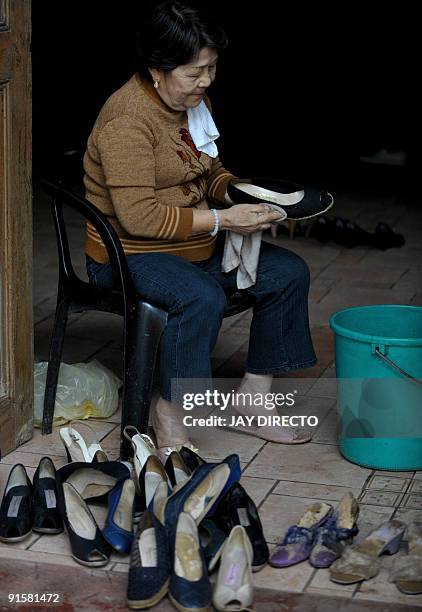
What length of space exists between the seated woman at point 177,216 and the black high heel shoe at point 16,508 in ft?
1.74

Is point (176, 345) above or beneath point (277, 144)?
above

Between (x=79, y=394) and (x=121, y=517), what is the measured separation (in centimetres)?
93

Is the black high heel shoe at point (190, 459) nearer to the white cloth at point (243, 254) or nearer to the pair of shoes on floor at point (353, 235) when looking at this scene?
the white cloth at point (243, 254)

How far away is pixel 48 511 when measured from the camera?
3176 mm

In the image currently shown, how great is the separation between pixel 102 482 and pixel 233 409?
74 centimetres

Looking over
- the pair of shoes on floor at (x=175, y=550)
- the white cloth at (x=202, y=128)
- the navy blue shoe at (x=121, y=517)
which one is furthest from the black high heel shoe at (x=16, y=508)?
the white cloth at (x=202, y=128)

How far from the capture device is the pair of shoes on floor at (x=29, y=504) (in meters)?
3.13

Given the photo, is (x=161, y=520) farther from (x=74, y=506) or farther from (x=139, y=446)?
(x=139, y=446)

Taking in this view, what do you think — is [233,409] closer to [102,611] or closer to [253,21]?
[102,611]

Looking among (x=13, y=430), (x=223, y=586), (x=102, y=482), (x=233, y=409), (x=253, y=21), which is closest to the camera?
(x=223, y=586)

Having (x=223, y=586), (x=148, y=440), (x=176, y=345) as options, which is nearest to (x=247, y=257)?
(x=176, y=345)

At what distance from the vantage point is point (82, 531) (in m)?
3.07

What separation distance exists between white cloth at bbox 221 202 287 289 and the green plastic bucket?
0.34m

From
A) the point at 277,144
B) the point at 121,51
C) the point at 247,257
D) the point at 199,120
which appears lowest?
the point at 277,144
